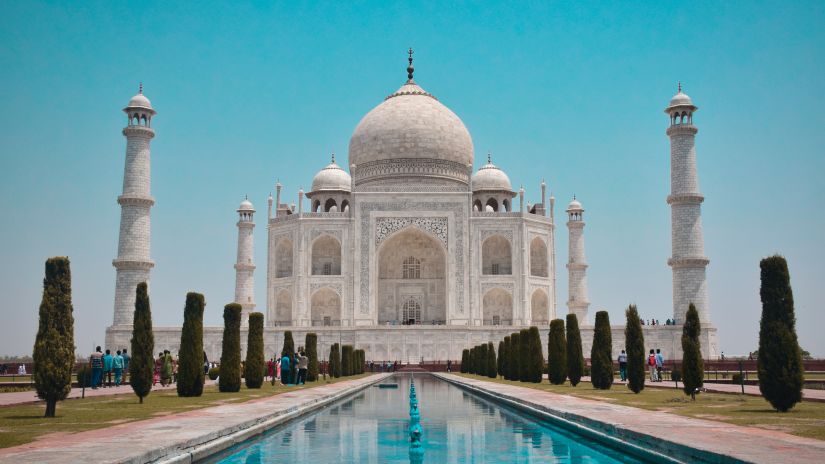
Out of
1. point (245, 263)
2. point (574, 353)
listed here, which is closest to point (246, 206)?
point (245, 263)

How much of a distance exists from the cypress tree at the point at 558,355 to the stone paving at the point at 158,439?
9007 millimetres

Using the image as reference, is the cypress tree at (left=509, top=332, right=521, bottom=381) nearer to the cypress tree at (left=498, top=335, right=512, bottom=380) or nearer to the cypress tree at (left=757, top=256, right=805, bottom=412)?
the cypress tree at (left=498, top=335, right=512, bottom=380)

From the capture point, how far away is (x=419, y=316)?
1411 inches

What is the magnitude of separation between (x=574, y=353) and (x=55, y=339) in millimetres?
10360

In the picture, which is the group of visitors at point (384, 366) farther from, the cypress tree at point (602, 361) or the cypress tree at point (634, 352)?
the cypress tree at point (634, 352)

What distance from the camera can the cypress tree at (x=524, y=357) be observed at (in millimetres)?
19219

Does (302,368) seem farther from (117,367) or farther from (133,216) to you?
(133,216)

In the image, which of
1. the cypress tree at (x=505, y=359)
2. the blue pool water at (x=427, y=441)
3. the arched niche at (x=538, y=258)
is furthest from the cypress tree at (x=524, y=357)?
the arched niche at (x=538, y=258)

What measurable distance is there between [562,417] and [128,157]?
25.7m

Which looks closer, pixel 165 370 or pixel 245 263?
pixel 165 370

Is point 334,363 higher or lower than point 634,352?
lower

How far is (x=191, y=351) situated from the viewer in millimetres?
12836

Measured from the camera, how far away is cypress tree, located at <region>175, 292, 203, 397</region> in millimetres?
12633

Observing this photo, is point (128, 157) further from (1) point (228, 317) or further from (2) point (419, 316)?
(1) point (228, 317)
